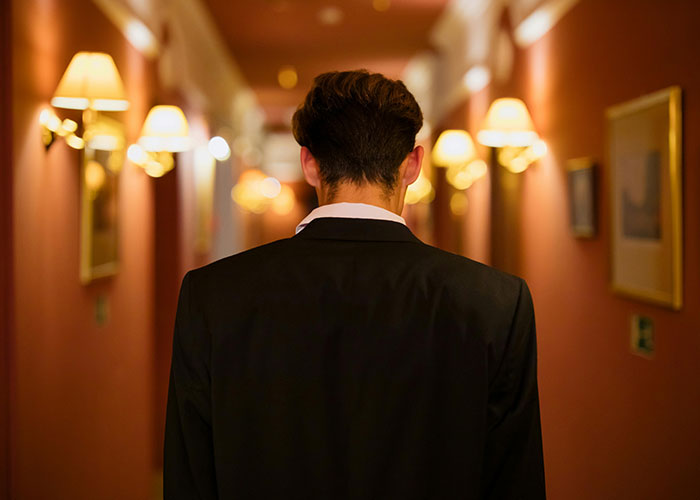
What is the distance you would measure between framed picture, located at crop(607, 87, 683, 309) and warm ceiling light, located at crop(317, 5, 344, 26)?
12.5ft

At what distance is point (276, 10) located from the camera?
6480 millimetres

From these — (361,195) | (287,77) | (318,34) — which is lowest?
(361,195)

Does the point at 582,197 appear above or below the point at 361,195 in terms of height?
above

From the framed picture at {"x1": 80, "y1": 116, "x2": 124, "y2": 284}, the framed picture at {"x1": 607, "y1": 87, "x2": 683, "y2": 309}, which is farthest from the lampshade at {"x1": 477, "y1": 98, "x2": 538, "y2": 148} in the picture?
the framed picture at {"x1": 80, "y1": 116, "x2": 124, "y2": 284}

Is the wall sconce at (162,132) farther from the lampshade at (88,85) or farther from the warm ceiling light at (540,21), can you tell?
the warm ceiling light at (540,21)

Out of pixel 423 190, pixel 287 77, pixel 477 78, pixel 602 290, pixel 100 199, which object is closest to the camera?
pixel 602 290

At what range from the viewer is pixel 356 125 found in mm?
1261

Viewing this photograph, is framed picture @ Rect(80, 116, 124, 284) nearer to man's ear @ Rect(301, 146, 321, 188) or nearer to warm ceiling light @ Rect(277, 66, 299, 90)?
man's ear @ Rect(301, 146, 321, 188)

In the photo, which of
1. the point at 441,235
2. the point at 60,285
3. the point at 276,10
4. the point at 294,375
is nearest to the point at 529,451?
the point at 294,375

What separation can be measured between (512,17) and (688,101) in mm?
2565

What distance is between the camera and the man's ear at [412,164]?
4.33 ft

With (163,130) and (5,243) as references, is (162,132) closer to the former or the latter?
(163,130)

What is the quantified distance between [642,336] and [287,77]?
796 cm

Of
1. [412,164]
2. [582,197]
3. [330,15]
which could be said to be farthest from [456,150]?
[412,164]
